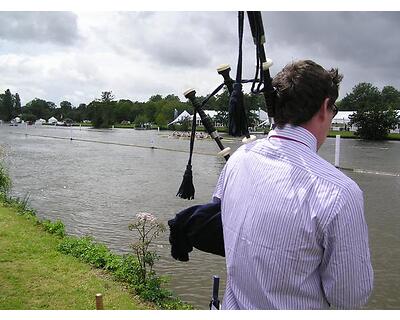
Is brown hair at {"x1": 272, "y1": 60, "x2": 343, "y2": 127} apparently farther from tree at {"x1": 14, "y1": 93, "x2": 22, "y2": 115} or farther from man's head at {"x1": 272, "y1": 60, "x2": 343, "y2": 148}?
tree at {"x1": 14, "y1": 93, "x2": 22, "y2": 115}

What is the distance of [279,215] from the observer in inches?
54.8

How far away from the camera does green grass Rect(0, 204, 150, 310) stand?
13.1 feet

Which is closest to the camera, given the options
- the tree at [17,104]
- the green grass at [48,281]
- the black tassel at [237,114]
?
the black tassel at [237,114]

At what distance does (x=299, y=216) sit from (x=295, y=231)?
2.0 inches

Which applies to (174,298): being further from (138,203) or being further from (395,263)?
(138,203)

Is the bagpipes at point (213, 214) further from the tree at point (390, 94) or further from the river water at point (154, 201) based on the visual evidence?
the tree at point (390, 94)

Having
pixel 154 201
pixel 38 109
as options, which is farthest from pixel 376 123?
pixel 38 109

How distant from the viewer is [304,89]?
1.39m

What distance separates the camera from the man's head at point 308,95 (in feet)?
4.56

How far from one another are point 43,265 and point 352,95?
100017 millimetres

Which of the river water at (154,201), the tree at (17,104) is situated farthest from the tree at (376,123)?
the tree at (17,104)

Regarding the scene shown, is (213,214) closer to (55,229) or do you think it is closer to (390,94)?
(55,229)
